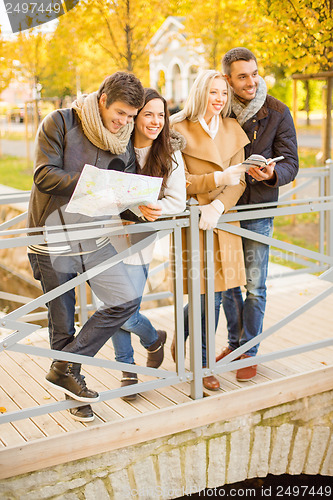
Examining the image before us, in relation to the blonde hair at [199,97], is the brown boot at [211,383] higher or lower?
lower

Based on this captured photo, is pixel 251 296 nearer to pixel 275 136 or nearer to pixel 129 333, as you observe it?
pixel 129 333

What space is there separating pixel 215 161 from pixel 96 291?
929mm

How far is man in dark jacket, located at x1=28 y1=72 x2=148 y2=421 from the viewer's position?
271cm

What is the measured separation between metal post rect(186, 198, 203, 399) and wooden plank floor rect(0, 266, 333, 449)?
14 cm

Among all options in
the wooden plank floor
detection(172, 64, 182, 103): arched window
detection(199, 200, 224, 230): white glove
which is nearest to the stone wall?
the wooden plank floor

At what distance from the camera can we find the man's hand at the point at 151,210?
291 cm

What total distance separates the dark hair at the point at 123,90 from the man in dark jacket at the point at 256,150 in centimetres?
83

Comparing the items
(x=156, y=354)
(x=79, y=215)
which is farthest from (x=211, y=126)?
(x=156, y=354)

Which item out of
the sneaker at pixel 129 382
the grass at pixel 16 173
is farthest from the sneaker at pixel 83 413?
the grass at pixel 16 173

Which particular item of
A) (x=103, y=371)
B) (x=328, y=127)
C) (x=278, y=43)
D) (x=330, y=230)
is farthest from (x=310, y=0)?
(x=103, y=371)

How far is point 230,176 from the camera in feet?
10.3

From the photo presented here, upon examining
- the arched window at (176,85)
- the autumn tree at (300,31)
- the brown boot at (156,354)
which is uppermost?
the arched window at (176,85)

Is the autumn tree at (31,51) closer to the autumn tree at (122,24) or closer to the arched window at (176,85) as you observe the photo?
the autumn tree at (122,24)

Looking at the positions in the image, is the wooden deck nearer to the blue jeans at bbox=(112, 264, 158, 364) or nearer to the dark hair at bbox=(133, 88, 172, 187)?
the blue jeans at bbox=(112, 264, 158, 364)
